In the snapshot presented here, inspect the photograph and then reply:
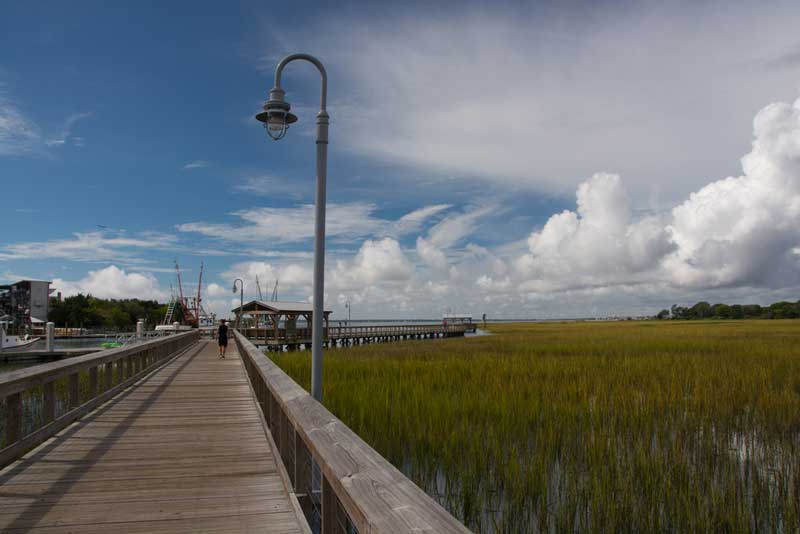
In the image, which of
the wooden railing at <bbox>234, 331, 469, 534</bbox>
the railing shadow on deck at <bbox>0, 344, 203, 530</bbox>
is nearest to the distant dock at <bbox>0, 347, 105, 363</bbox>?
the railing shadow on deck at <bbox>0, 344, 203, 530</bbox>

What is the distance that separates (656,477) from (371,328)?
4560cm

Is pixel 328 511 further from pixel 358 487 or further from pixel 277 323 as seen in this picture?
pixel 277 323

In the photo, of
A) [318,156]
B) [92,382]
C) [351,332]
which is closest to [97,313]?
[351,332]

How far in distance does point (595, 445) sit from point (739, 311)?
154489 millimetres

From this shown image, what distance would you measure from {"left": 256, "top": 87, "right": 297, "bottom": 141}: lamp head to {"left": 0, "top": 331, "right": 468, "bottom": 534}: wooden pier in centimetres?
296

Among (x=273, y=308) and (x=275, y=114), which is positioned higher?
(x=275, y=114)

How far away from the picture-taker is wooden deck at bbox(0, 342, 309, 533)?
11.7ft

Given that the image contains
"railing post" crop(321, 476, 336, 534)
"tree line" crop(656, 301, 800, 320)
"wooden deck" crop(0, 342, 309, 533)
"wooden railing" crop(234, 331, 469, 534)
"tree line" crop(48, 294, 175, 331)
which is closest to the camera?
"wooden railing" crop(234, 331, 469, 534)

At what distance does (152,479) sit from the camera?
454cm

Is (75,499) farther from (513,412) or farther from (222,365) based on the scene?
(222,365)

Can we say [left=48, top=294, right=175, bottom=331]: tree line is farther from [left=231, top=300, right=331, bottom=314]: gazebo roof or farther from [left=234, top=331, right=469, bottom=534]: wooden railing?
[left=234, top=331, right=469, bottom=534]: wooden railing

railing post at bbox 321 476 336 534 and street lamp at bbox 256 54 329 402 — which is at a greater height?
street lamp at bbox 256 54 329 402

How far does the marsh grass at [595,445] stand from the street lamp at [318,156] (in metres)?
2.32

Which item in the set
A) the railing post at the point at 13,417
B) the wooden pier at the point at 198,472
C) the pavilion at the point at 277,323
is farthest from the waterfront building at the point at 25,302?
the railing post at the point at 13,417
